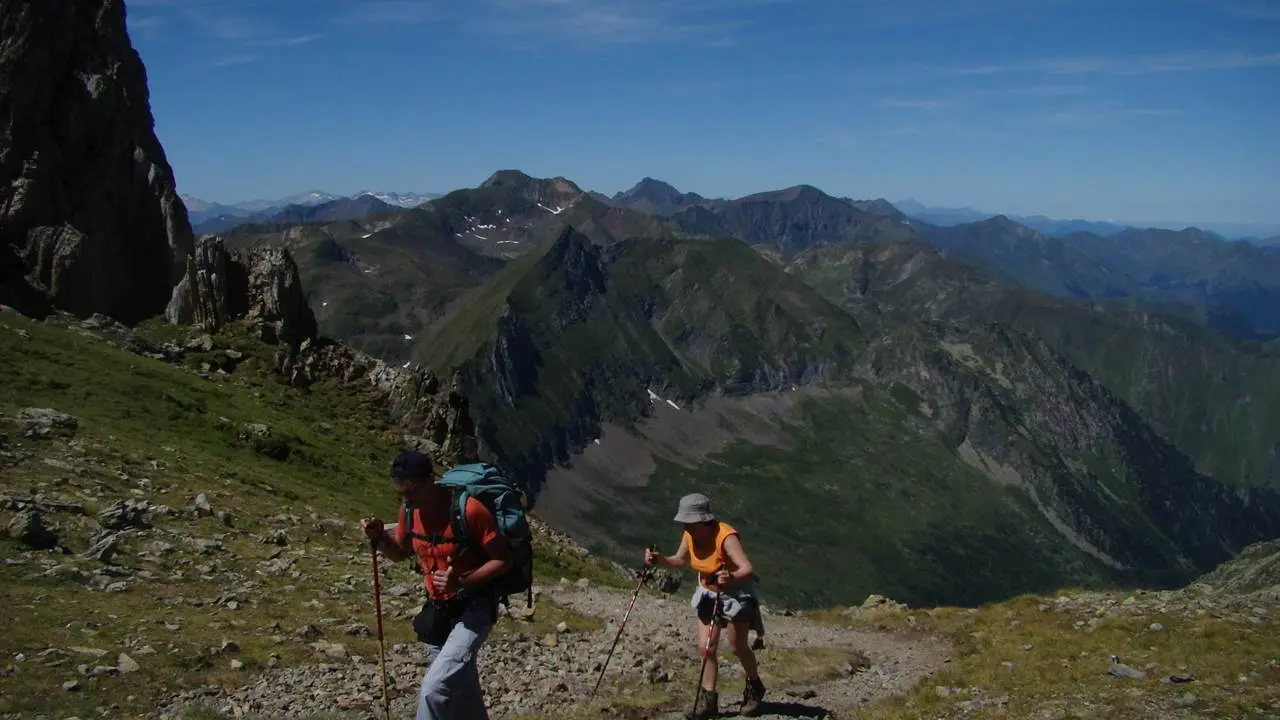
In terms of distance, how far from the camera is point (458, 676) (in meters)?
11.9

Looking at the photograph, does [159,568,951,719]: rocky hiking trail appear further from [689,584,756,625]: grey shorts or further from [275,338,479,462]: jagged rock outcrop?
[275,338,479,462]: jagged rock outcrop

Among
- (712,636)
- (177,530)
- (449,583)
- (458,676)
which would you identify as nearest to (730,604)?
(712,636)

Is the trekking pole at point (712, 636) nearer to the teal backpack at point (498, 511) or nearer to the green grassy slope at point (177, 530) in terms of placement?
the teal backpack at point (498, 511)

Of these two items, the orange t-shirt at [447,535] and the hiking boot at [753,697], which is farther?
the hiking boot at [753,697]

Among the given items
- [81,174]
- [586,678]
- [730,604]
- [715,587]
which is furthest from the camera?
[81,174]

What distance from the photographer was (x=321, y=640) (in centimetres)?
1883

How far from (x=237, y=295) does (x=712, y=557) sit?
43694 mm

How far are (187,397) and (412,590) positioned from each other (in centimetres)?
1894

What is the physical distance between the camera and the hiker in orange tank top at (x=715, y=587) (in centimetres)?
1611

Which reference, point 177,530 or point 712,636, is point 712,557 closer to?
point 712,636

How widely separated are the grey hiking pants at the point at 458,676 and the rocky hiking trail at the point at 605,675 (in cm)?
403

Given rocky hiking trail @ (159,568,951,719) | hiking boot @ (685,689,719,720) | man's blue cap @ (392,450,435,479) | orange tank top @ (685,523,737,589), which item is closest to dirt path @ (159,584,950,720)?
rocky hiking trail @ (159,568,951,719)

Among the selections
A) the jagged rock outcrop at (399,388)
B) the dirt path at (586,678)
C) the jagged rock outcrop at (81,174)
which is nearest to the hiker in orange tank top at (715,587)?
the dirt path at (586,678)

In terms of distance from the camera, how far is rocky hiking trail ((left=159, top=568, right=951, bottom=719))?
15961mm
